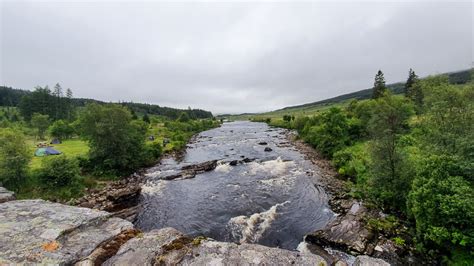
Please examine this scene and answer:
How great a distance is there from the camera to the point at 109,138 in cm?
3562

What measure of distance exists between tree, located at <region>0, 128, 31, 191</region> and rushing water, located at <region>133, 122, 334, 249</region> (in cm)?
1343

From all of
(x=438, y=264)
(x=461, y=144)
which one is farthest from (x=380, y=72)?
(x=438, y=264)

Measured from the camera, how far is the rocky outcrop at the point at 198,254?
30.2 ft

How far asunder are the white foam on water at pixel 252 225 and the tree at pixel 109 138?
2437 cm

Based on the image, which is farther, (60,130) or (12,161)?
(60,130)

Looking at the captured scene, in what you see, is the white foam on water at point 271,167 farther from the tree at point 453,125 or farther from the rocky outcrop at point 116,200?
the tree at point 453,125

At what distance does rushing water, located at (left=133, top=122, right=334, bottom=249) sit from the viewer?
18.2 meters

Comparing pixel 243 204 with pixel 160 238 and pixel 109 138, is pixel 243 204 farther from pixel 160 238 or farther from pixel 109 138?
pixel 109 138

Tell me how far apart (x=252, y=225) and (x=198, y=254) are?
32.8 ft

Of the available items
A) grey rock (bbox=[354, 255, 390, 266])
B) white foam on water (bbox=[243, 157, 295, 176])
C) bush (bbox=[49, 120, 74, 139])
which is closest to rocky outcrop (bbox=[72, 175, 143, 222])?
white foam on water (bbox=[243, 157, 295, 176])

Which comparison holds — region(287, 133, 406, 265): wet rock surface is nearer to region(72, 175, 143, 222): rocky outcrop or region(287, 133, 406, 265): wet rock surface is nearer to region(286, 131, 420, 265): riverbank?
region(286, 131, 420, 265): riverbank

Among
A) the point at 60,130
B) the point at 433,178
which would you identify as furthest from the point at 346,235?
the point at 60,130

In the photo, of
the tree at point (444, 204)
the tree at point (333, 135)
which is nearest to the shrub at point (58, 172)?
the tree at point (444, 204)

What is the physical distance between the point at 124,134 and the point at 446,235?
38.8 meters
